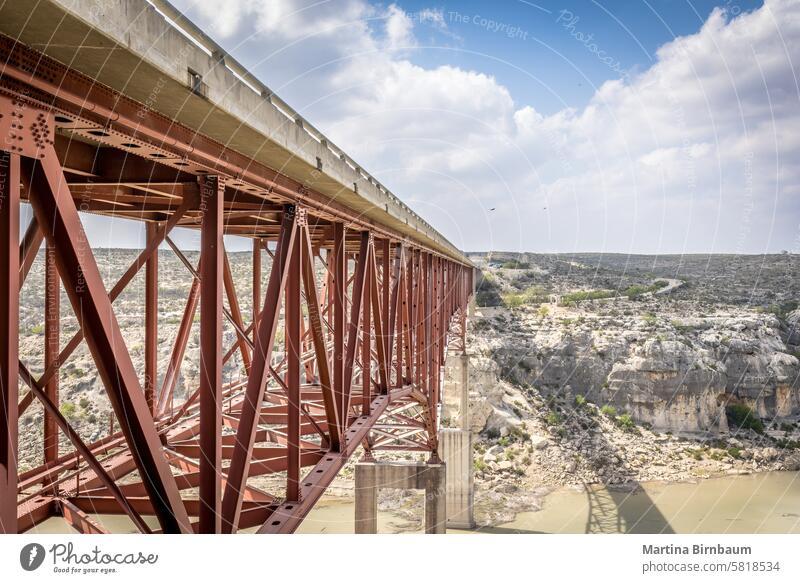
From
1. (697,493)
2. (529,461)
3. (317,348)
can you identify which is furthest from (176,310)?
(317,348)

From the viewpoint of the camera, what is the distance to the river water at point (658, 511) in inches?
1005

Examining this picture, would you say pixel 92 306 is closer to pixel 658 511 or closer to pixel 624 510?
pixel 624 510

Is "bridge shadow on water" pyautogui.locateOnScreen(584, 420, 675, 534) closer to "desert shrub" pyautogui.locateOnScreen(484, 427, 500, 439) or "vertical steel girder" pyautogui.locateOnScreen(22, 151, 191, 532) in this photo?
"desert shrub" pyautogui.locateOnScreen(484, 427, 500, 439)

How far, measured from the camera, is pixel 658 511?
1109 inches

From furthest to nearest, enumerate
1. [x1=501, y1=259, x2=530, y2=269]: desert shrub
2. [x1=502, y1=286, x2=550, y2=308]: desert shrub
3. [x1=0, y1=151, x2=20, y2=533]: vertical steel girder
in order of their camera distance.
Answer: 1. [x1=501, y1=259, x2=530, y2=269]: desert shrub
2. [x1=502, y1=286, x2=550, y2=308]: desert shrub
3. [x1=0, y1=151, x2=20, y2=533]: vertical steel girder

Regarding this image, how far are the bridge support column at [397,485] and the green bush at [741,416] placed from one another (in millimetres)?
29772

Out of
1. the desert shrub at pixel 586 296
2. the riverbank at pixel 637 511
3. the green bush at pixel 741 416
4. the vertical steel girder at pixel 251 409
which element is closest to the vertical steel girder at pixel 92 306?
the vertical steel girder at pixel 251 409

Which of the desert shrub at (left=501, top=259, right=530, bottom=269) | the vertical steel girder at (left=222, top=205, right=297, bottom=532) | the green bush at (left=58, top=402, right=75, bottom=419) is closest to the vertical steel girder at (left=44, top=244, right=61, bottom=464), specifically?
the vertical steel girder at (left=222, top=205, right=297, bottom=532)

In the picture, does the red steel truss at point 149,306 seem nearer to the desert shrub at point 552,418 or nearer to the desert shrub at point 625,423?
the desert shrub at point 552,418

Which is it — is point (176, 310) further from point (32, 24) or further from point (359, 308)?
point (32, 24)

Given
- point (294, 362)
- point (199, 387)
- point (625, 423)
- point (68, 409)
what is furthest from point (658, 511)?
point (199, 387)

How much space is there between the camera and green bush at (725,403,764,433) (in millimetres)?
37938

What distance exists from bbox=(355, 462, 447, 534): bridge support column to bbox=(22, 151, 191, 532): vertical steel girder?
13404 millimetres

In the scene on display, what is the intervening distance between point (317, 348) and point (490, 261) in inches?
2767
